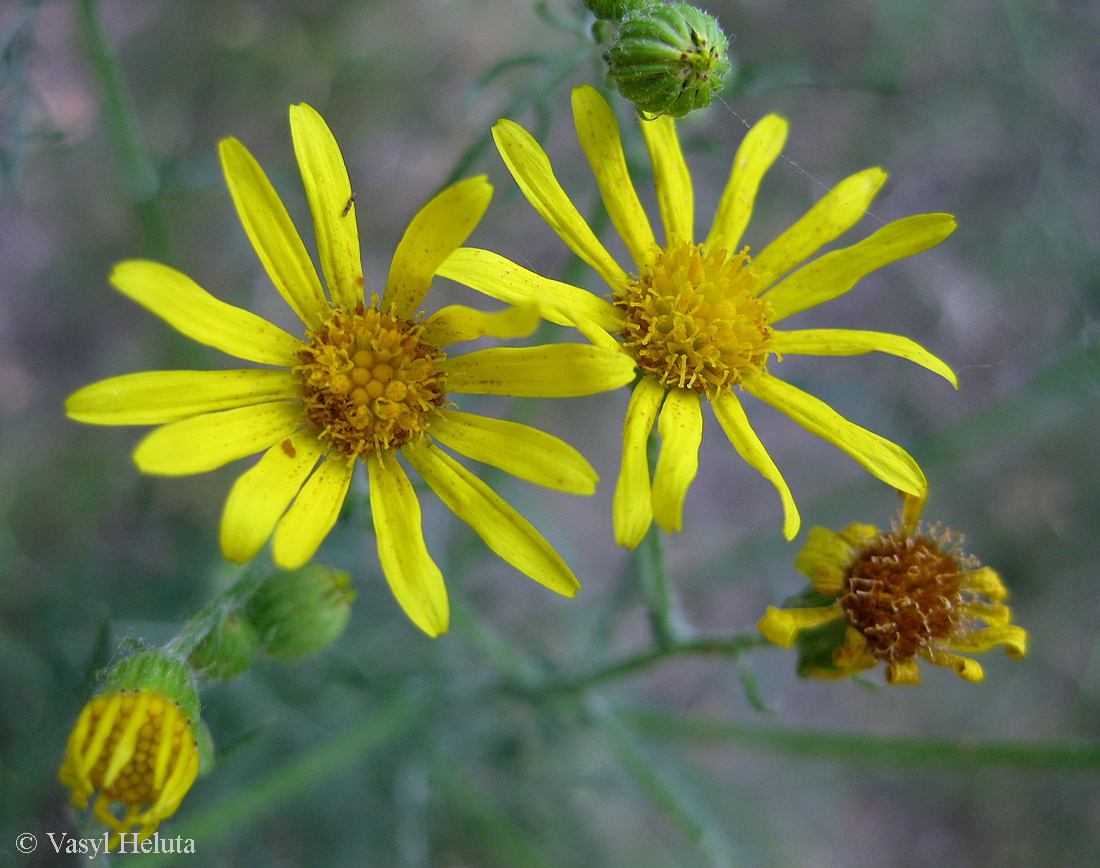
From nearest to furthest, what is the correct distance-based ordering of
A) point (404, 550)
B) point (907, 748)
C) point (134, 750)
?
point (134, 750), point (404, 550), point (907, 748)

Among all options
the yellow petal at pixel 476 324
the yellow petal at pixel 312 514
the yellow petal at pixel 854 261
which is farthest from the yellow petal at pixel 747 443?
the yellow petal at pixel 312 514

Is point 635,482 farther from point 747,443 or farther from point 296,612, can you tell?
point 296,612

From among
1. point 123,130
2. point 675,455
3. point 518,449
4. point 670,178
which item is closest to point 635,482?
point 675,455

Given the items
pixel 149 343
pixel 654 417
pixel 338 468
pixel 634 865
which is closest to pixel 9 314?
pixel 149 343

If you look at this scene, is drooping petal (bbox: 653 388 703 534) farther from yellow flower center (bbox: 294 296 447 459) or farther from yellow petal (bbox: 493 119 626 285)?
yellow flower center (bbox: 294 296 447 459)

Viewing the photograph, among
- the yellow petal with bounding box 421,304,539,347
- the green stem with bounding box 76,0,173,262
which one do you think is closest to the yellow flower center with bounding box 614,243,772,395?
the yellow petal with bounding box 421,304,539,347

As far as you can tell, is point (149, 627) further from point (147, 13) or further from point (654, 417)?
point (147, 13)
